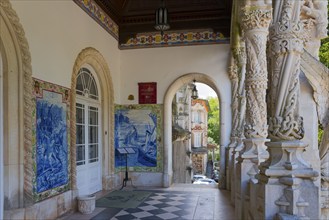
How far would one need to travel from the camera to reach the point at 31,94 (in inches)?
150

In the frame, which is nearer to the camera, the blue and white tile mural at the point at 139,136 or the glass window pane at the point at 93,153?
the glass window pane at the point at 93,153

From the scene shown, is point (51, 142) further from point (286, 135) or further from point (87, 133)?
point (286, 135)

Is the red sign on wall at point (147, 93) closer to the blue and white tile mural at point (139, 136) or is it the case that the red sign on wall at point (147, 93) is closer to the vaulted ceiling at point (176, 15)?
the blue and white tile mural at point (139, 136)

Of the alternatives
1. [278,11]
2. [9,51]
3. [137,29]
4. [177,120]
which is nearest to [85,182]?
[9,51]

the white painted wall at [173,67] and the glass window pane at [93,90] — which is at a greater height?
the white painted wall at [173,67]

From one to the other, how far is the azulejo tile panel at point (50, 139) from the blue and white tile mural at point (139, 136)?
2.45m

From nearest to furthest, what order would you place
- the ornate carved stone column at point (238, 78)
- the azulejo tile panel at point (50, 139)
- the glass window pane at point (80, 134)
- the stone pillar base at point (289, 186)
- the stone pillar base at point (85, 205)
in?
the stone pillar base at point (289, 186) < the azulejo tile panel at point (50, 139) < the stone pillar base at point (85, 205) < the ornate carved stone column at point (238, 78) < the glass window pane at point (80, 134)

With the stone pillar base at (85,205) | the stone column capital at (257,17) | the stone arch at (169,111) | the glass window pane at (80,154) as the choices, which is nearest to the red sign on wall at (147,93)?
the stone arch at (169,111)

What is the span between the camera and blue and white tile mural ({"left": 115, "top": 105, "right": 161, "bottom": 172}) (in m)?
7.21

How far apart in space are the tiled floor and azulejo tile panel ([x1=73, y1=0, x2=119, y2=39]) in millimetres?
3813

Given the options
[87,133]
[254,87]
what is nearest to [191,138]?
[87,133]

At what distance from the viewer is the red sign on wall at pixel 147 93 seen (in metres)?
7.28

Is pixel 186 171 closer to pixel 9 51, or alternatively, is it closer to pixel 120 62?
pixel 120 62

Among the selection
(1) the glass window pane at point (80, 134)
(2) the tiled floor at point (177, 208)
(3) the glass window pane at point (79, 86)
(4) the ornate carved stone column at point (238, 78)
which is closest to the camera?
(2) the tiled floor at point (177, 208)
